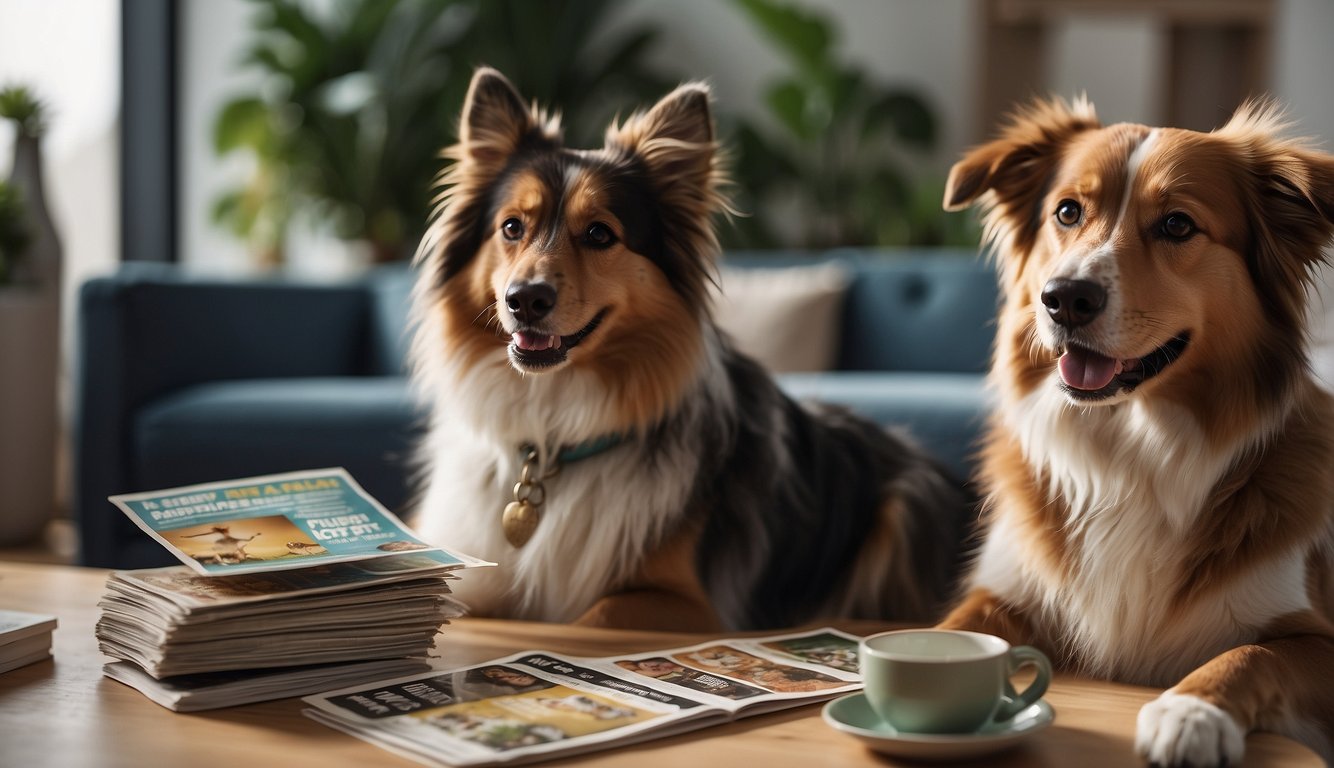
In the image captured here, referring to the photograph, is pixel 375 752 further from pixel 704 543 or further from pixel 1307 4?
pixel 1307 4

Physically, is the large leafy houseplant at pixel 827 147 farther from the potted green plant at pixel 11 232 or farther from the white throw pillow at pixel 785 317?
the potted green plant at pixel 11 232

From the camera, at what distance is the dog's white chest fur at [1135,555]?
147cm

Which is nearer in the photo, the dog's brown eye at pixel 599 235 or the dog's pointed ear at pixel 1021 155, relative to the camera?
the dog's pointed ear at pixel 1021 155

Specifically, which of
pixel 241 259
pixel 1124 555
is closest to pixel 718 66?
pixel 241 259

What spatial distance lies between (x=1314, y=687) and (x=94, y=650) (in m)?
1.45

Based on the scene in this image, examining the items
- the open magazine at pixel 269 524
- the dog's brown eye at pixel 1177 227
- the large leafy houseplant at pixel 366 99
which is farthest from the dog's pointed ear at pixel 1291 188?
the large leafy houseplant at pixel 366 99

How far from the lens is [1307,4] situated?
15.8ft

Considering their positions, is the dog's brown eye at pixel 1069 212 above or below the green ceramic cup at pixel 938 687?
above

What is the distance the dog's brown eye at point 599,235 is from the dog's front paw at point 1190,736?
3.67 ft

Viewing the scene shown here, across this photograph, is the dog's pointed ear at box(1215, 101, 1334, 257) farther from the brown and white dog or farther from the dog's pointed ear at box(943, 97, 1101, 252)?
the dog's pointed ear at box(943, 97, 1101, 252)

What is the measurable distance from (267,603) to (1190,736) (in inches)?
37.8

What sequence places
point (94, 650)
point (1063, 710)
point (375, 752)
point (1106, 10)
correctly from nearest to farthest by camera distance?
point (375, 752)
point (1063, 710)
point (94, 650)
point (1106, 10)

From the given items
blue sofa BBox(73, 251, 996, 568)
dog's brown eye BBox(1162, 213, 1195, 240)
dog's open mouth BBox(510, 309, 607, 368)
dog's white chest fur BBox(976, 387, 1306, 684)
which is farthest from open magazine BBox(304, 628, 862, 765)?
blue sofa BBox(73, 251, 996, 568)

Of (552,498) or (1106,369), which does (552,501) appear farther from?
(1106,369)
